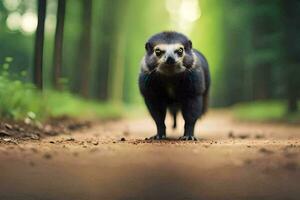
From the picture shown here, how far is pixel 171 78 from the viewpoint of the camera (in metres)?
8.70

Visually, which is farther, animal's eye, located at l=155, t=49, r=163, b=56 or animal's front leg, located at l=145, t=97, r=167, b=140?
animal's front leg, located at l=145, t=97, r=167, b=140

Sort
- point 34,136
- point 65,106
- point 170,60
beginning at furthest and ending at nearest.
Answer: point 65,106 → point 34,136 → point 170,60

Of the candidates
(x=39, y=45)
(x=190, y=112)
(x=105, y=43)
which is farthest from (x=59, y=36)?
(x=105, y=43)

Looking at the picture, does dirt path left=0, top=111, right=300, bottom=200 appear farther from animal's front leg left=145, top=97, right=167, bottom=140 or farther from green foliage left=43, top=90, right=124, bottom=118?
green foliage left=43, top=90, right=124, bottom=118

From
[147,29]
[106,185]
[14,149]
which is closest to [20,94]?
[14,149]

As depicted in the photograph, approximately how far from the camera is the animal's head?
8.28m

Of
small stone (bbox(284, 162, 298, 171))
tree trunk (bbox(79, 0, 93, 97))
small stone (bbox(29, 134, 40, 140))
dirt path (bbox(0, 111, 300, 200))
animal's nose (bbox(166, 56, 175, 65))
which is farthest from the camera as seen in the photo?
tree trunk (bbox(79, 0, 93, 97))

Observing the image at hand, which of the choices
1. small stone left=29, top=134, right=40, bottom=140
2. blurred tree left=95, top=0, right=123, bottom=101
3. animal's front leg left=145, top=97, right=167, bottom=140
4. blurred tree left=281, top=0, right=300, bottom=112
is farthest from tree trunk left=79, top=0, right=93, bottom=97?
small stone left=29, top=134, right=40, bottom=140

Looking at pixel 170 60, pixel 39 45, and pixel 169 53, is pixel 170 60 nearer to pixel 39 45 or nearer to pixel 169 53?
pixel 169 53

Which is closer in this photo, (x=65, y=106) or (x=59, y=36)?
(x=59, y=36)

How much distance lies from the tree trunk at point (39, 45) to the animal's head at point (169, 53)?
3.67m

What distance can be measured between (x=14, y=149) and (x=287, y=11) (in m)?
14.2

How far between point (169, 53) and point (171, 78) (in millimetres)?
601

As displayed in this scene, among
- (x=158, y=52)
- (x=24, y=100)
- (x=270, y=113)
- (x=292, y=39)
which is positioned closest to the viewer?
(x=158, y=52)
